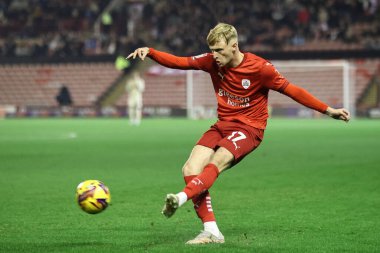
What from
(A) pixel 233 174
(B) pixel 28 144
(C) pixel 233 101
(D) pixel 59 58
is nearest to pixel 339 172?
(A) pixel 233 174

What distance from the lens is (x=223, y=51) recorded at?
798 cm

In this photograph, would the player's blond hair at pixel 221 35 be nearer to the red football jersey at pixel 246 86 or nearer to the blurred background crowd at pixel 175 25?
the red football jersey at pixel 246 86

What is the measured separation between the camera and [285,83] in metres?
8.29

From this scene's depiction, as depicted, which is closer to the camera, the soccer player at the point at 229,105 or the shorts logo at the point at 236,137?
the soccer player at the point at 229,105

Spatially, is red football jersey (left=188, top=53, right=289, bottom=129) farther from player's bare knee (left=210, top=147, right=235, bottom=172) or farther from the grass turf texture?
the grass turf texture

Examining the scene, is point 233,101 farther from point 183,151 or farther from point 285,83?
point 183,151

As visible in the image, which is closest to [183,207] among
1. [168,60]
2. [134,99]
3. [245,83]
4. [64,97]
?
[168,60]

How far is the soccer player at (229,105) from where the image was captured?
797 centimetres

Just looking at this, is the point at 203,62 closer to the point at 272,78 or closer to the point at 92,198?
the point at 272,78

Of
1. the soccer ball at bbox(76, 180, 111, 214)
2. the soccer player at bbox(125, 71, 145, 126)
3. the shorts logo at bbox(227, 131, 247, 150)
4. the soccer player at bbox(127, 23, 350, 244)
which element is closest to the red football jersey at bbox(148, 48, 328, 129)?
the soccer player at bbox(127, 23, 350, 244)

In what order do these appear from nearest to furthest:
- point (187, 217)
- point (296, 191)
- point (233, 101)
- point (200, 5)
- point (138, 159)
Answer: point (233, 101), point (187, 217), point (296, 191), point (138, 159), point (200, 5)

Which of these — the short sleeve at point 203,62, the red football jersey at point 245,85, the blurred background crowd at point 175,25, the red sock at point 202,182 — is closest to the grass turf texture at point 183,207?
the red sock at point 202,182

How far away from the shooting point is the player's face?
26.0 ft

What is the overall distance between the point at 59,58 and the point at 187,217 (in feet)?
146
